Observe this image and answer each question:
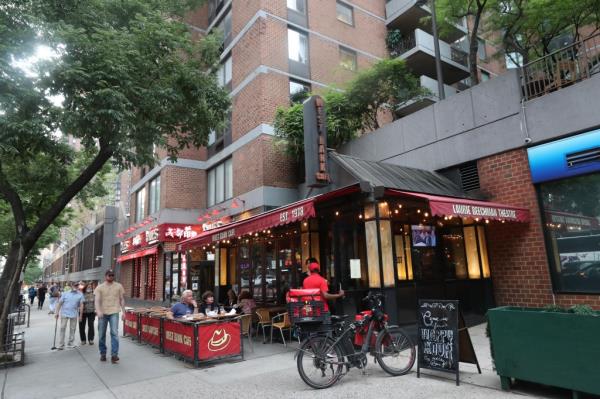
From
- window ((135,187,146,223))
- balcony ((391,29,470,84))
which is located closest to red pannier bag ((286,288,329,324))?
balcony ((391,29,470,84))

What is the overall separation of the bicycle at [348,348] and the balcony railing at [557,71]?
7285mm

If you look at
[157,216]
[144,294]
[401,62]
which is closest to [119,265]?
[144,294]

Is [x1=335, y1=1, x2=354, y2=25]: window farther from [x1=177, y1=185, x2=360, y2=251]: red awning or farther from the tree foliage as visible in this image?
[x1=177, y1=185, x2=360, y2=251]: red awning

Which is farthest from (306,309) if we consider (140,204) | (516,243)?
(140,204)

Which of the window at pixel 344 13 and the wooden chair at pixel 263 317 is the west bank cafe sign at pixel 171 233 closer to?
the wooden chair at pixel 263 317

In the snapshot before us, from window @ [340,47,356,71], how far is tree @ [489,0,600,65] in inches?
267

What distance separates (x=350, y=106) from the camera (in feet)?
52.7

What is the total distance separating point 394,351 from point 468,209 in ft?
11.3

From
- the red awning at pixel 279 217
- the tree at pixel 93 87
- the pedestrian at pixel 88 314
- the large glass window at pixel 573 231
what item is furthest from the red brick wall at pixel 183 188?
the large glass window at pixel 573 231

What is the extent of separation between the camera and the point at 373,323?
6688mm

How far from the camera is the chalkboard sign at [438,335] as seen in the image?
5.96 meters

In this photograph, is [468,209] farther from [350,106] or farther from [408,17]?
[408,17]

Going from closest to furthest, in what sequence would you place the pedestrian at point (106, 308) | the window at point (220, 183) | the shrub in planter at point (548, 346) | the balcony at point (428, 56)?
the shrub in planter at point (548, 346), the pedestrian at point (106, 308), the window at point (220, 183), the balcony at point (428, 56)

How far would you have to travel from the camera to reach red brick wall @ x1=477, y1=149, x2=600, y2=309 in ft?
31.6
